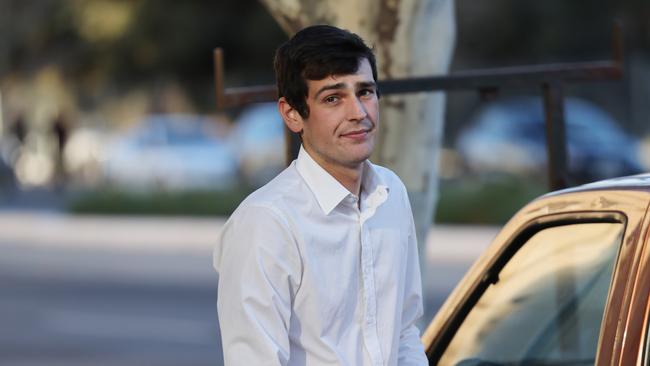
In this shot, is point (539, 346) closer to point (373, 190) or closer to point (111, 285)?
point (373, 190)

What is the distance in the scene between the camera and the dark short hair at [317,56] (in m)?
2.61

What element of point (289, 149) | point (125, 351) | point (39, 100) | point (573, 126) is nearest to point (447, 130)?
point (573, 126)

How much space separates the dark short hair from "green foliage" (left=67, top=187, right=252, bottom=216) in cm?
2079

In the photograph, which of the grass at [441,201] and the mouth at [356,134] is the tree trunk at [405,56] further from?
the grass at [441,201]

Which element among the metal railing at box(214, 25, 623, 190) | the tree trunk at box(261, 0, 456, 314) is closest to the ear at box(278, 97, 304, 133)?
Answer: the metal railing at box(214, 25, 623, 190)

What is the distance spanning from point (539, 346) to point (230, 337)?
3.33ft

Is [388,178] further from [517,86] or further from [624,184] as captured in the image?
[517,86]

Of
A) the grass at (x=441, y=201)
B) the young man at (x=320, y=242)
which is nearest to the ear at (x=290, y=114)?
the young man at (x=320, y=242)

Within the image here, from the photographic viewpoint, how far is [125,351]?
12328 millimetres

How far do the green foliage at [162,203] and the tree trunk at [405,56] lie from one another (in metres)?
18.3

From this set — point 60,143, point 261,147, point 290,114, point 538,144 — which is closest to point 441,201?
point 538,144

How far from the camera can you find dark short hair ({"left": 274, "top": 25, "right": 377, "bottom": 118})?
2605 millimetres

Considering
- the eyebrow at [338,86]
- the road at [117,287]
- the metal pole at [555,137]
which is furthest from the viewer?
the road at [117,287]

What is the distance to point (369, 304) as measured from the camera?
263 cm
